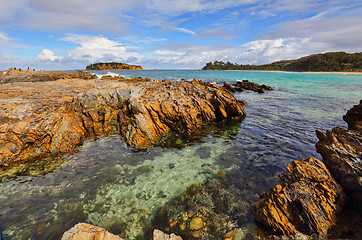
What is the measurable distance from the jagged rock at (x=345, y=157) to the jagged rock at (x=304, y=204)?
339mm

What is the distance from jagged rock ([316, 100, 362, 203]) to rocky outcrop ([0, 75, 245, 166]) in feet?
28.5

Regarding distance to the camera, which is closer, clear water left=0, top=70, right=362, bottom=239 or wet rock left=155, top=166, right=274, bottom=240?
wet rock left=155, top=166, right=274, bottom=240

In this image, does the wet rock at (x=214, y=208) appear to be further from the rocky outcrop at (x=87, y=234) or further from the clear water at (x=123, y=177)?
the rocky outcrop at (x=87, y=234)

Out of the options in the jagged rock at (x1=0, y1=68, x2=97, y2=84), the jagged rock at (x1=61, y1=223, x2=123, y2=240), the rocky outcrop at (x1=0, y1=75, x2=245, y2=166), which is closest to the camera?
the jagged rock at (x1=61, y1=223, x2=123, y2=240)

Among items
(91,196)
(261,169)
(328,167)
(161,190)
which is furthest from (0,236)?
(328,167)

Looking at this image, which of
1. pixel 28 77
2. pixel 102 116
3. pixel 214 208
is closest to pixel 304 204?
pixel 214 208

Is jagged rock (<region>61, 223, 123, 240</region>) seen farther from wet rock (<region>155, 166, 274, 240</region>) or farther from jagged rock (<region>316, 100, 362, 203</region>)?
jagged rock (<region>316, 100, 362, 203</region>)

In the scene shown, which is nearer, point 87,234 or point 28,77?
point 87,234

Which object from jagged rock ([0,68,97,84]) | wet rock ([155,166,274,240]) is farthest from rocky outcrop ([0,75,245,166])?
jagged rock ([0,68,97,84])

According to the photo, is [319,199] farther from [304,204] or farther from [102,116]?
[102,116]

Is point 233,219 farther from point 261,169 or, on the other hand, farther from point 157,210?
point 261,169

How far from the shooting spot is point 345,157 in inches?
232

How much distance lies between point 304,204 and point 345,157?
270 centimetres

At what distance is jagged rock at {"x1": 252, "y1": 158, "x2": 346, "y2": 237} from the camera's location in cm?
494
